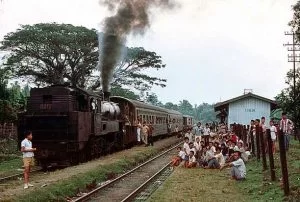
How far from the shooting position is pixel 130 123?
32781 mm

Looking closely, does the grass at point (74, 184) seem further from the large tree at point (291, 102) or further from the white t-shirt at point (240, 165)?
the large tree at point (291, 102)

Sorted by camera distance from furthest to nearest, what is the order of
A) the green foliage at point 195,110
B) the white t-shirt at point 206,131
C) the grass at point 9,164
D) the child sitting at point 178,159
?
the green foliage at point 195,110 → the white t-shirt at point 206,131 → the child sitting at point 178,159 → the grass at point 9,164

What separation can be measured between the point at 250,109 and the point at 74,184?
26.6 meters

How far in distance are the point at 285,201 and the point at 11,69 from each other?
32552 mm

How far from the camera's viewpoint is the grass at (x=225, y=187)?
1266 centimetres

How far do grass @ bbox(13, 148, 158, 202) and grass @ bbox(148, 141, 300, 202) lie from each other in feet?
8.56

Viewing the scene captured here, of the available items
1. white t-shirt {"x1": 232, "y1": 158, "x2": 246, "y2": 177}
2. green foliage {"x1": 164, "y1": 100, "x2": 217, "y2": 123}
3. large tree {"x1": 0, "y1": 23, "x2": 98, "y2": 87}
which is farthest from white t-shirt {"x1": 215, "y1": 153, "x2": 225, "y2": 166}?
green foliage {"x1": 164, "y1": 100, "x2": 217, "y2": 123}

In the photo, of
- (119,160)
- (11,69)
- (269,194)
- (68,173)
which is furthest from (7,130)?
(269,194)

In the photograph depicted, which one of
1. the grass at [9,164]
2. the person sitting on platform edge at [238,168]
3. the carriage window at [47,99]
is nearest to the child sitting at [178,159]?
the person sitting on platform edge at [238,168]

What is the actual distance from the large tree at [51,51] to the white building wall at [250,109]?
40.9 feet

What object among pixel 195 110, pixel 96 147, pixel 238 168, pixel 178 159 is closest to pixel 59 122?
pixel 96 147

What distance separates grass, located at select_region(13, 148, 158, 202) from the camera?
42.7 ft

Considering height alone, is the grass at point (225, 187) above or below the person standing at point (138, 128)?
below

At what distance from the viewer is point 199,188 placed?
14.5 m
